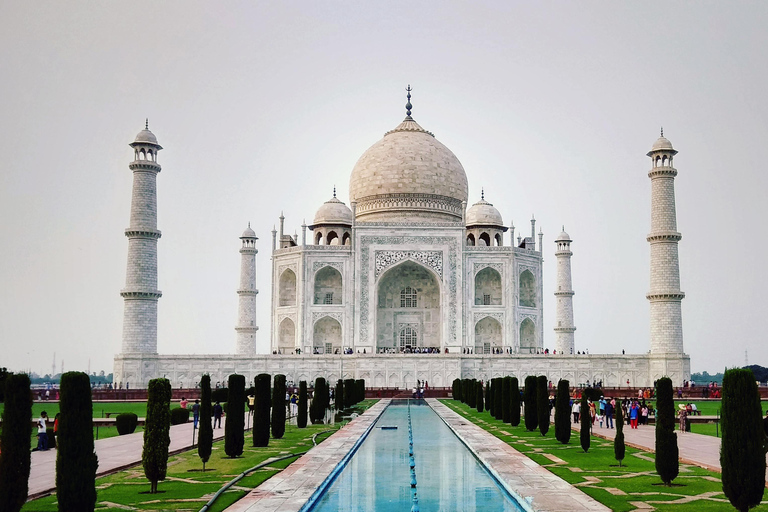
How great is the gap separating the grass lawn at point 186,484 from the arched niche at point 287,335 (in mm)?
22500

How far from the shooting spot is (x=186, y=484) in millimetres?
9461

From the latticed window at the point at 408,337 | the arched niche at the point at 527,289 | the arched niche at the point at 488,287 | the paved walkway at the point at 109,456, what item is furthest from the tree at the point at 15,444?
the arched niche at the point at 527,289

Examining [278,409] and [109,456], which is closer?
[109,456]

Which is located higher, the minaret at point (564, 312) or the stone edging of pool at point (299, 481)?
the minaret at point (564, 312)

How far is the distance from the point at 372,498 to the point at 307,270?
1027 inches

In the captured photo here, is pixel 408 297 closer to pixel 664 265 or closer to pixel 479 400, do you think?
pixel 664 265

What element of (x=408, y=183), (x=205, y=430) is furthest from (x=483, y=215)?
(x=205, y=430)

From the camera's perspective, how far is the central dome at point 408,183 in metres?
37.8

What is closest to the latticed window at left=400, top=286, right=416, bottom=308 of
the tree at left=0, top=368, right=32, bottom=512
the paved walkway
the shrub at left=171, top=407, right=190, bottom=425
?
the shrub at left=171, top=407, right=190, bottom=425

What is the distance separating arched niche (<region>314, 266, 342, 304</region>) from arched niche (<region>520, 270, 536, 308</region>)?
761 centimetres

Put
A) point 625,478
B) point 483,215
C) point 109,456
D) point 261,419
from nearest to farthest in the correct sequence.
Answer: point 625,478, point 109,456, point 261,419, point 483,215

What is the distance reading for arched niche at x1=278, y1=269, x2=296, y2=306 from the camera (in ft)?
118

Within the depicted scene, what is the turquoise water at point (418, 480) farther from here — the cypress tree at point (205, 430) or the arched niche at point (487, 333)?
the arched niche at point (487, 333)

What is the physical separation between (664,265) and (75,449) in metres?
26.1
